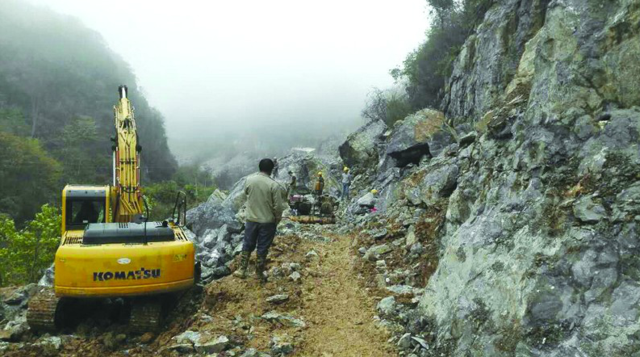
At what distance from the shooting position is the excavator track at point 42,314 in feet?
19.6

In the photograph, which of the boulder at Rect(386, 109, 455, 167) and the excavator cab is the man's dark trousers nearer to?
the excavator cab

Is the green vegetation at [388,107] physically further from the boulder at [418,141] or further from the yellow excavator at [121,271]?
the yellow excavator at [121,271]

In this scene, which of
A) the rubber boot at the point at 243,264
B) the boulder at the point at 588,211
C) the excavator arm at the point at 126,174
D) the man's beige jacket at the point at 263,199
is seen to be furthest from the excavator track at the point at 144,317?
the boulder at the point at 588,211

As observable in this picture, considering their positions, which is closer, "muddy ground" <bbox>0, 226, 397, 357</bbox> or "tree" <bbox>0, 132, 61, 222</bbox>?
"muddy ground" <bbox>0, 226, 397, 357</bbox>

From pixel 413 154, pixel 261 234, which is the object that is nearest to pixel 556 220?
pixel 261 234

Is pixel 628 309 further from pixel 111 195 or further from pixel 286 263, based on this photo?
pixel 111 195

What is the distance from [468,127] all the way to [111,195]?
12.9 meters

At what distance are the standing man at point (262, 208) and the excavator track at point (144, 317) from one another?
1586 millimetres

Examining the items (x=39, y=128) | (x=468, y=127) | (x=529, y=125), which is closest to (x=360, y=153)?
(x=468, y=127)

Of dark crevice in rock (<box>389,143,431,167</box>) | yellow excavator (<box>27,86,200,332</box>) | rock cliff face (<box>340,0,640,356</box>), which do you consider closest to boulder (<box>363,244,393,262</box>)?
rock cliff face (<box>340,0,640,356</box>)

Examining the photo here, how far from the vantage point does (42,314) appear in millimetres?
5984

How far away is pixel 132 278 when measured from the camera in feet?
19.0

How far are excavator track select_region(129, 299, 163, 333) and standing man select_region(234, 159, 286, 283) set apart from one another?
5.20 feet

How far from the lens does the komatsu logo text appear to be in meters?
5.66
